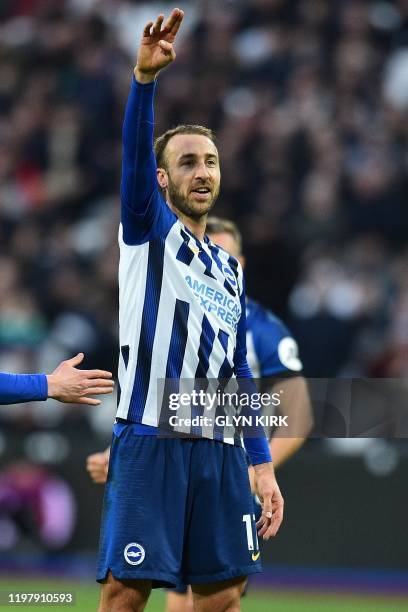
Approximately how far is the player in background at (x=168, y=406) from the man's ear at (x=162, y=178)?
62 mm

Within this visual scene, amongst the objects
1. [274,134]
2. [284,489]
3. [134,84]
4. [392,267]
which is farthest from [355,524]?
[134,84]

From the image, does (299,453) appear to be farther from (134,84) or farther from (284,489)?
(134,84)

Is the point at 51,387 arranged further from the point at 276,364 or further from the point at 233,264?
the point at 276,364

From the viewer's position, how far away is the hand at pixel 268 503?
4.25 metres

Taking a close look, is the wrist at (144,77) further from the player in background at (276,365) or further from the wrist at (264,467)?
the player in background at (276,365)

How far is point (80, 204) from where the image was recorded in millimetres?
11516

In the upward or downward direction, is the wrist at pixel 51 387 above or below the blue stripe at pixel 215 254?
below

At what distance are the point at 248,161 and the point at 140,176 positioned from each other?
703cm

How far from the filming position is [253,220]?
1046 cm

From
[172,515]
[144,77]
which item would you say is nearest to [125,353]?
[172,515]

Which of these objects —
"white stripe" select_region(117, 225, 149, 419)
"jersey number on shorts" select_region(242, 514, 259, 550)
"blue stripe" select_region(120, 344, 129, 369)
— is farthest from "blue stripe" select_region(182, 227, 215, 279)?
"jersey number on shorts" select_region(242, 514, 259, 550)

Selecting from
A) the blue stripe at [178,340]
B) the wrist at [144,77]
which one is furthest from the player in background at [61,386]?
the wrist at [144,77]

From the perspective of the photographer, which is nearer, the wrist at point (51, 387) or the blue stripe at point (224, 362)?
the wrist at point (51, 387)

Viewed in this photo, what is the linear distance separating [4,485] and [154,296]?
541cm
